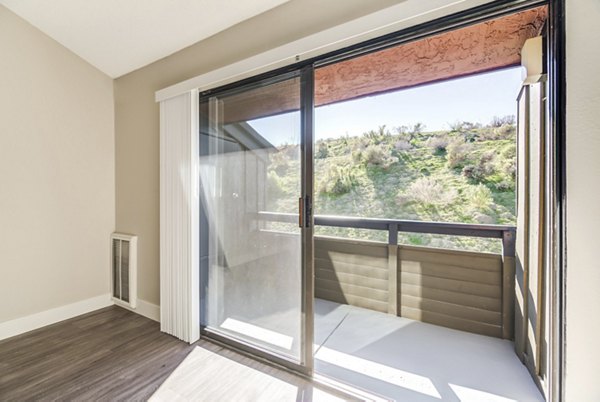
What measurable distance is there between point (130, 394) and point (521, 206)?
3.04m

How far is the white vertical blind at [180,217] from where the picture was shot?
232 centimetres

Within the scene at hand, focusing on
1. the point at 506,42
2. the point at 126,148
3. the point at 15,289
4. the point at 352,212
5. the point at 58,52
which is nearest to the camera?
the point at 506,42

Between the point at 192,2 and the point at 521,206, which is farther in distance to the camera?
the point at 521,206

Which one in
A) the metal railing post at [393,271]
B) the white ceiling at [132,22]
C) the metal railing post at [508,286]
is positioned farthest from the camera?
the metal railing post at [393,271]

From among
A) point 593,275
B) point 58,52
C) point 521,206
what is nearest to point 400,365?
point 593,275

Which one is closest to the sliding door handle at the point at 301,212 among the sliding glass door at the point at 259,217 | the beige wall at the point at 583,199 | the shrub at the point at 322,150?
the sliding glass door at the point at 259,217

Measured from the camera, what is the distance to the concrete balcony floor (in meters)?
1.74

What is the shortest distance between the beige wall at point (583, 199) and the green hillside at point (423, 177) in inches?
54.7

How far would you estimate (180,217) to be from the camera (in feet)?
7.79

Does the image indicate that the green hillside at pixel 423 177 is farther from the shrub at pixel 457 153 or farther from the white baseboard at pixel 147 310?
the white baseboard at pixel 147 310

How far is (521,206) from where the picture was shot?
209 centimetres

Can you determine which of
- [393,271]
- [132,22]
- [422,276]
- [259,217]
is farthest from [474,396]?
[132,22]

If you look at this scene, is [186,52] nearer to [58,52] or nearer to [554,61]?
[58,52]

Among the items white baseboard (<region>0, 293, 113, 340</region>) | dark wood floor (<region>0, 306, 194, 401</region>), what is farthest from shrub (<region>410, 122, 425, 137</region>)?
white baseboard (<region>0, 293, 113, 340</region>)
